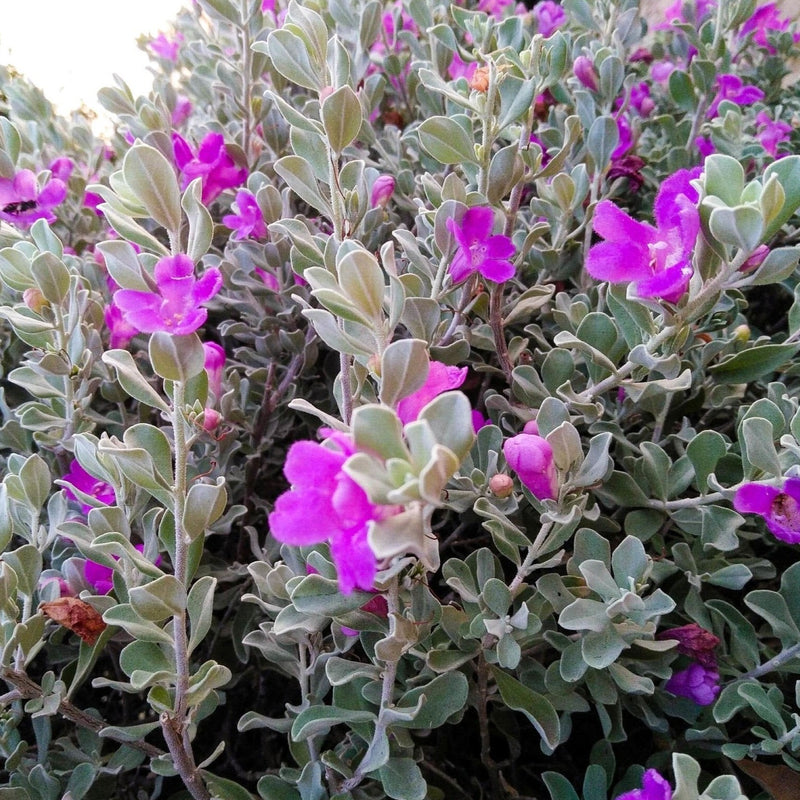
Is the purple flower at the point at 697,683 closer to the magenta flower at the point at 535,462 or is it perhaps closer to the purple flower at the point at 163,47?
the magenta flower at the point at 535,462

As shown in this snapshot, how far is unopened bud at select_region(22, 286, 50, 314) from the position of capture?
864mm

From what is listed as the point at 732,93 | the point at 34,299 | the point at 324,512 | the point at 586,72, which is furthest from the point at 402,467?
the point at 732,93

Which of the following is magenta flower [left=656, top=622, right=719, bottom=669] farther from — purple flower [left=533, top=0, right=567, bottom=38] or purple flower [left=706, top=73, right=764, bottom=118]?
purple flower [left=533, top=0, right=567, bottom=38]

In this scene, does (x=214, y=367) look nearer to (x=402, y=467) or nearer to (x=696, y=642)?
(x=402, y=467)

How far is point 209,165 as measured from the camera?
1131 millimetres

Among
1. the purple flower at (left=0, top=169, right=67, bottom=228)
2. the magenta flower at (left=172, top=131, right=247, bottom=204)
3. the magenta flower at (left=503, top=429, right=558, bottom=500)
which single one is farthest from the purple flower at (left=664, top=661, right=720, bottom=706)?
the purple flower at (left=0, top=169, right=67, bottom=228)

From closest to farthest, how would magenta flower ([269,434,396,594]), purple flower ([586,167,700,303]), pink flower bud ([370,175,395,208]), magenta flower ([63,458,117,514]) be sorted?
magenta flower ([269,434,396,594]) → purple flower ([586,167,700,303]) → magenta flower ([63,458,117,514]) → pink flower bud ([370,175,395,208])

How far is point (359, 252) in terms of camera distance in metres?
0.52

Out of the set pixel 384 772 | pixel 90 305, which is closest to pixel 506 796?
pixel 384 772

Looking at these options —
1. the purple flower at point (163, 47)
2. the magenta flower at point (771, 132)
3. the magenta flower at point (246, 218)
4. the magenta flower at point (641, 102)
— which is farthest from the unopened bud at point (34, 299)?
the purple flower at point (163, 47)

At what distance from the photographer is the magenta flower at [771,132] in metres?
1.29

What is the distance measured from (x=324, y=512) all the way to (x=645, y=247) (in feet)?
1.54

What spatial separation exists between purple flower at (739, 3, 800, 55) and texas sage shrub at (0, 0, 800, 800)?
0.62 m

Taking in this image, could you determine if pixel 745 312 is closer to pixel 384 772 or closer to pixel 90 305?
pixel 384 772
